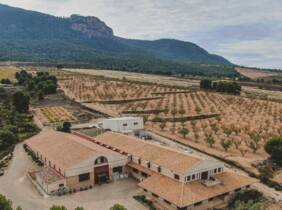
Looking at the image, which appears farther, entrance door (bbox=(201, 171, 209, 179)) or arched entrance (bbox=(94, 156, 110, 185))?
arched entrance (bbox=(94, 156, 110, 185))

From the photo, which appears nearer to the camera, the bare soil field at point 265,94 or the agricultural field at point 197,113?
the agricultural field at point 197,113

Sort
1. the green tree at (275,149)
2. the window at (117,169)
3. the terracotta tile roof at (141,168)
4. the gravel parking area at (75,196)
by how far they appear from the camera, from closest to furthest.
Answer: the gravel parking area at (75,196)
the terracotta tile roof at (141,168)
the window at (117,169)
the green tree at (275,149)

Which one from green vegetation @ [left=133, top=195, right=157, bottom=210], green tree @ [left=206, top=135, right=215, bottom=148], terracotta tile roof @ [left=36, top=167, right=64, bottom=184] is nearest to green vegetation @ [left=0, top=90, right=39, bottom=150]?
terracotta tile roof @ [left=36, top=167, right=64, bottom=184]

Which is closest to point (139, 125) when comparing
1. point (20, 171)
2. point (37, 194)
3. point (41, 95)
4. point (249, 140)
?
point (249, 140)

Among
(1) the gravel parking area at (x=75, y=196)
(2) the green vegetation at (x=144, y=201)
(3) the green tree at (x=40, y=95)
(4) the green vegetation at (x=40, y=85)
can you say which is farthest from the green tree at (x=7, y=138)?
(4) the green vegetation at (x=40, y=85)

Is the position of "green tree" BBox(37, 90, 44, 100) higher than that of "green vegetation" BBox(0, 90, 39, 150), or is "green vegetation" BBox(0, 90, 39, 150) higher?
"green tree" BBox(37, 90, 44, 100)

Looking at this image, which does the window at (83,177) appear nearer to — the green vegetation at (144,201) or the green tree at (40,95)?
the green vegetation at (144,201)

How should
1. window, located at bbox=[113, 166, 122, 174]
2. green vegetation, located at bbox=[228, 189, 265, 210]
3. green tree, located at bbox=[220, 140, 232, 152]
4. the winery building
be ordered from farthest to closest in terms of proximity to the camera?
1. green tree, located at bbox=[220, 140, 232, 152]
2. window, located at bbox=[113, 166, 122, 174]
3. the winery building
4. green vegetation, located at bbox=[228, 189, 265, 210]

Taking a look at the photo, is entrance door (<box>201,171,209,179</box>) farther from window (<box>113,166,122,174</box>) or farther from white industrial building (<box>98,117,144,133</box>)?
white industrial building (<box>98,117,144,133</box>)
